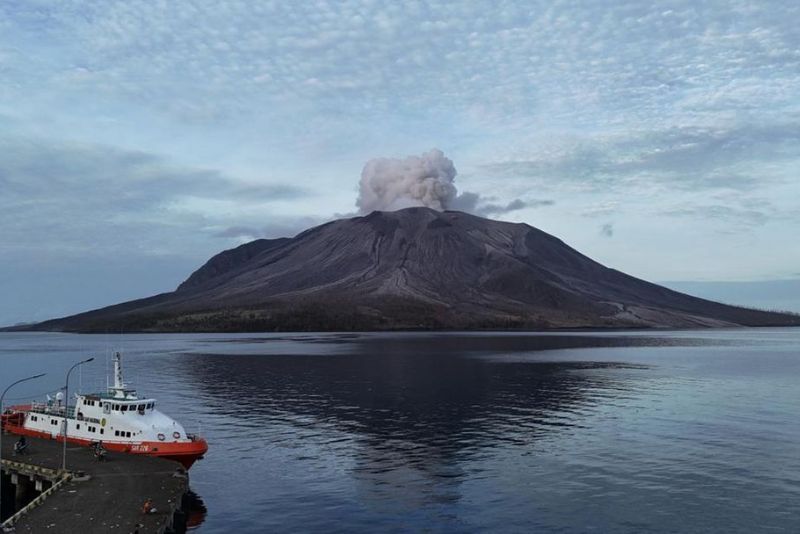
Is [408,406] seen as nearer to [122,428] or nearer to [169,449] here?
[169,449]

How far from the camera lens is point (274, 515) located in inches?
1876

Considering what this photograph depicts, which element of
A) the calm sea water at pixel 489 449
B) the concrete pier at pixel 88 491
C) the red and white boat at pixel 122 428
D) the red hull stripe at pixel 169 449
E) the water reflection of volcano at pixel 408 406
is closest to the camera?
the concrete pier at pixel 88 491

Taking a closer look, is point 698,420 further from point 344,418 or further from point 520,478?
point 344,418

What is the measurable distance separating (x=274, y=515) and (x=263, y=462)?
609 inches

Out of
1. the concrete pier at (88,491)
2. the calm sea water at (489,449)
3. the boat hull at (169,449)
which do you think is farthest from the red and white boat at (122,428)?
the calm sea water at (489,449)

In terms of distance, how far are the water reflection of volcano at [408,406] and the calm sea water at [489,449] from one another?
0.33 m

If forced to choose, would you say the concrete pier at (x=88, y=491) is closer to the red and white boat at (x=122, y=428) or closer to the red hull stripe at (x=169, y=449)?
the red hull stripe at (x=169, y=449)

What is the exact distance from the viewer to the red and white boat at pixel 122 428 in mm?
58250

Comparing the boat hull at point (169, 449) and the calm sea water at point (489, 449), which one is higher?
the boat hull at point (169, 449)

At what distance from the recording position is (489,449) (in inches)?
2665

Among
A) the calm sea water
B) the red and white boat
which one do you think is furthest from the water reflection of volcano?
the red and white boat

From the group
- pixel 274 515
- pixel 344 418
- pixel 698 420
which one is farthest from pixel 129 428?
pixel 698 420

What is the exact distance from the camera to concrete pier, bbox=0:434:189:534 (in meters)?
39.8

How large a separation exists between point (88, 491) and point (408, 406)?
54475 mm
